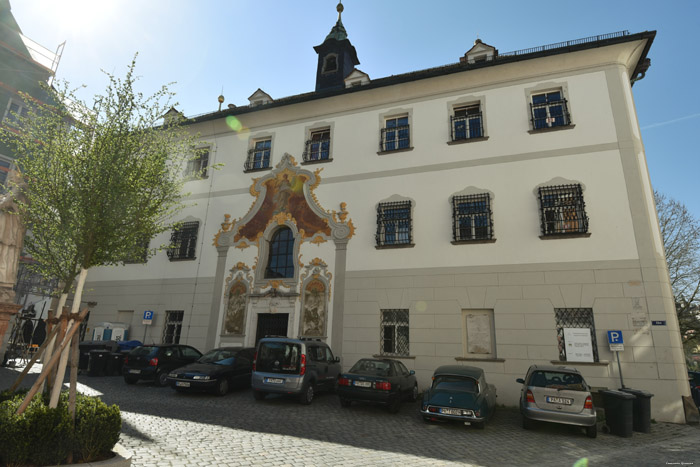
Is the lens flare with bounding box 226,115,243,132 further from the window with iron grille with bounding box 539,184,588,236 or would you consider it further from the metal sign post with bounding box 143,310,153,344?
the window with iron grille with bounding box 539,184,588,236

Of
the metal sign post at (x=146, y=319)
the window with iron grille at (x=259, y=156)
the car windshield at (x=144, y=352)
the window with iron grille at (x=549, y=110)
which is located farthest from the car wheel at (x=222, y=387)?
the window with iron grille at (x=549, y=110)

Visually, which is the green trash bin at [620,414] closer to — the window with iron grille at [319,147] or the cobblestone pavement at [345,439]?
the cobblestone pavement at [345,439]

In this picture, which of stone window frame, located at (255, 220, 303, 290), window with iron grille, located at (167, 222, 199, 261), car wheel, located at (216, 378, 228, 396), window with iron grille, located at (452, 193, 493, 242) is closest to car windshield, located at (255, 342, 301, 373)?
car wheel, located at (216, 378, 228, 396)

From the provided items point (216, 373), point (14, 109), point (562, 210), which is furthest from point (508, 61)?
point (14, 109)

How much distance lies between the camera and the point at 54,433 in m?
4.96

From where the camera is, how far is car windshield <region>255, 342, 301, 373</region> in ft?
38.0

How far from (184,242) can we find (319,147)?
813cm

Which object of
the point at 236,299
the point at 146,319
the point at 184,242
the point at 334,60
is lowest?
the point at 146,319

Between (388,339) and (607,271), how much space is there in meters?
7.77

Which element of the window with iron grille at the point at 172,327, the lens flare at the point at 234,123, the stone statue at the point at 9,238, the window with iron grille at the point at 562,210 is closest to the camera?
the stone statue at the point at 9,238

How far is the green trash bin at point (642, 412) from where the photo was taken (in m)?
9.99

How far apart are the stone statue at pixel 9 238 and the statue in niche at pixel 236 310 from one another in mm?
10507

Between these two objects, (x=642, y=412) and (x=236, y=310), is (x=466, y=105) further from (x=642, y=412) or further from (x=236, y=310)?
(x=236, y=310)

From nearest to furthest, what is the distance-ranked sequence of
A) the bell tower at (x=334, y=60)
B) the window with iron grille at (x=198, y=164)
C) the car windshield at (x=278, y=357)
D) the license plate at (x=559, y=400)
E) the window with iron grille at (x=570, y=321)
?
the license plate at (x=559, y=400) < the car windshield at (x=278, y=357) < the window with iron grille at (x=570, y=321) < the window with iron grille at (x=198, y=164) < the bell tower at (x=334, y=60)
